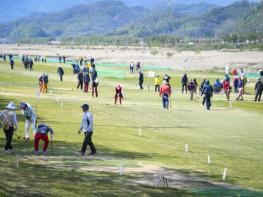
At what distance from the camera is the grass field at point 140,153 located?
63.8 feet

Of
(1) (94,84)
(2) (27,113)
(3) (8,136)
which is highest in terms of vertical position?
(2) (27,113)

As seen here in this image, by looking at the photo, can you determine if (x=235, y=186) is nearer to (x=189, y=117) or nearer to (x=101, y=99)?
(x=189, y=117)

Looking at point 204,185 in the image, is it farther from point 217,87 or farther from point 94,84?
point 217,87

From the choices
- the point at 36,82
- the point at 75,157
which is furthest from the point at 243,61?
the point at 75,157

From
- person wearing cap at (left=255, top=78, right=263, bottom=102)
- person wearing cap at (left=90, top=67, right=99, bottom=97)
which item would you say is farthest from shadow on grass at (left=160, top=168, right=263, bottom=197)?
person wearing cap at (left=255, top=78, right=263, bottom=102)

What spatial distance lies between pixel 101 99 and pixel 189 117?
1035 cm

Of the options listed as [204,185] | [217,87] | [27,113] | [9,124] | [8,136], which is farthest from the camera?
[217,87]

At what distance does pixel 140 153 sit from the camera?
25.9 meters

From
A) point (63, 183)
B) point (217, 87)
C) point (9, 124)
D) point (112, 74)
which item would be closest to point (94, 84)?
point (217, 87)

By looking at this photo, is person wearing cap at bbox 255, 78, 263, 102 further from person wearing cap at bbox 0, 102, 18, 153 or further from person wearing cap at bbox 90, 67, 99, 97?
person wearing cap at bbox 0, 102, 18, 153

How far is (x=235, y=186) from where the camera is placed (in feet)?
69.5

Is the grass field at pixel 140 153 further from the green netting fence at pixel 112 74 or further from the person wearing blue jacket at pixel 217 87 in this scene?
the green netting fence at pixel 112 74

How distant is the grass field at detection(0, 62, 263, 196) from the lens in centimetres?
1944

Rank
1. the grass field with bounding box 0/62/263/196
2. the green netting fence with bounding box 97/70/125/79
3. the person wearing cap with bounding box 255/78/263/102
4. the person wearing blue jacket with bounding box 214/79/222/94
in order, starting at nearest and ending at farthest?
1. the grass field with bounding box 0/62/263/196
2. the person wearing cap with bounding box 255/78/263/102
3. the person wearing blue jacket with bounding box 214/79/222/94
4. the green netting fence with bounding box 97/70/125/79
